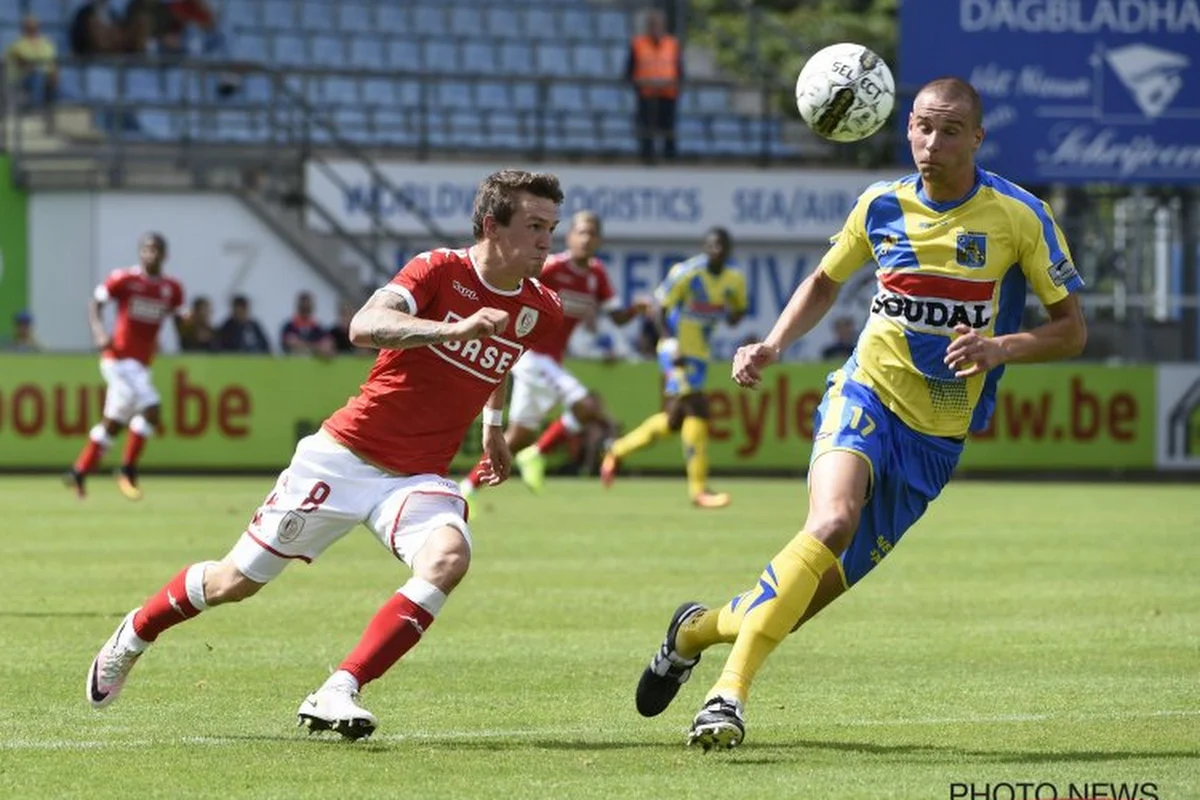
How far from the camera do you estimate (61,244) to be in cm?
2881

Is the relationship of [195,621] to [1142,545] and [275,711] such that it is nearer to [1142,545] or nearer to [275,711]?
[275,711]

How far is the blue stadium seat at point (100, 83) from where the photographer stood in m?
31.0

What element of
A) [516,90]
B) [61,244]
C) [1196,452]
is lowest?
[1196,452]

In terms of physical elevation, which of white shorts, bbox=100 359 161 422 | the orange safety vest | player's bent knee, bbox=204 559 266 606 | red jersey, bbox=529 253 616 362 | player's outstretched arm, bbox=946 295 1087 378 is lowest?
white shorts, bbox=100 359 161 422

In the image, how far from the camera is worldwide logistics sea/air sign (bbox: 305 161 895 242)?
30.1 meters

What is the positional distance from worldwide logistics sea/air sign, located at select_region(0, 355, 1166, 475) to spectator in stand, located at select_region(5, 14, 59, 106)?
15.4 ft

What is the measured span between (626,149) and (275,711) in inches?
942

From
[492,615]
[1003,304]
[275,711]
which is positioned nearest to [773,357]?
[1003,304]

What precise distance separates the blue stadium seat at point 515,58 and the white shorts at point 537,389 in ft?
41.7

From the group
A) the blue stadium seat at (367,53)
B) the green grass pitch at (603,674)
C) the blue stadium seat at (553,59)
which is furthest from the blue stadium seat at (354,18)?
the green grass pitch at (603,674)

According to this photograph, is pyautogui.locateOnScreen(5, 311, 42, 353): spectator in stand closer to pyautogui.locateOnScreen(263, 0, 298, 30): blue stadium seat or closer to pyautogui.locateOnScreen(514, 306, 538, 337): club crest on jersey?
pyautogui.locateOnScreen(263, 0, 298, 30): blue stadium seat

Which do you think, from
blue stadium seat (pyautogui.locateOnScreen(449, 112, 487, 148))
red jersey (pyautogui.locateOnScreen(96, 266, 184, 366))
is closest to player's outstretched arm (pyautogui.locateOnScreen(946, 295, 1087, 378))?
red jersey (pyautogui.locateOnScreen(96, 266, 184, 366))

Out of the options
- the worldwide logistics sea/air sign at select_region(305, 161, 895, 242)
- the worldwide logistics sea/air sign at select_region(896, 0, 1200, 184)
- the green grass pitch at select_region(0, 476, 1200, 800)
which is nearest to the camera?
the green grass pitch at select_region(0, 476, 1200, 800)

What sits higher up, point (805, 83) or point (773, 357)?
point (805, 83)
